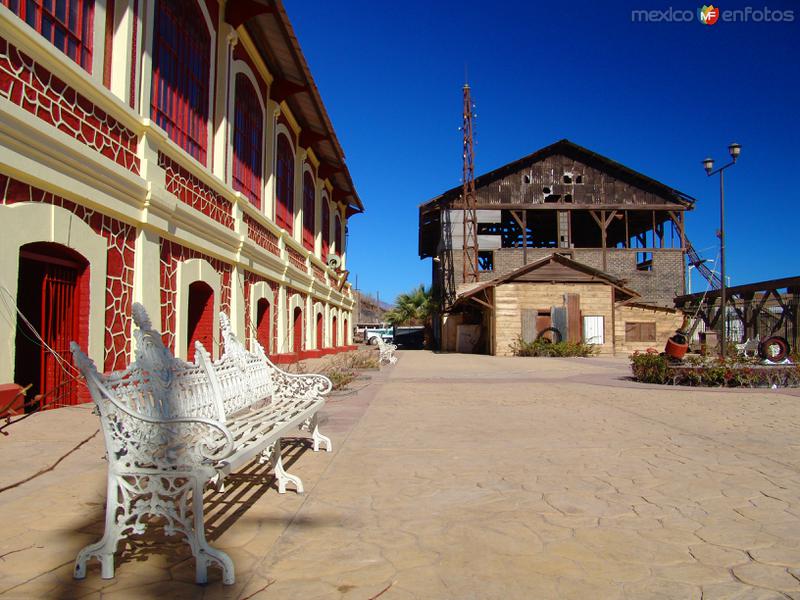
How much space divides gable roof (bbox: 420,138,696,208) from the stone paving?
1152 inches

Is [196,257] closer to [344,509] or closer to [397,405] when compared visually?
[397,405]

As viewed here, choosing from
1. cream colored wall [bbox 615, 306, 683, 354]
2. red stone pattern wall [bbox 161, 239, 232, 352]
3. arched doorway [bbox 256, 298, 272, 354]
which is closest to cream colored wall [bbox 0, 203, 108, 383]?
red stone pattern wall [bbox 161, 239, 232, 352]

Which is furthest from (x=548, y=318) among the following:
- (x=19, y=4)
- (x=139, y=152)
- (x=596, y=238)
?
(x=19, y=4)

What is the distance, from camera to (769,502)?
12.2ft

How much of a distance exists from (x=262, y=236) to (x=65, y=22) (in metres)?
6.57

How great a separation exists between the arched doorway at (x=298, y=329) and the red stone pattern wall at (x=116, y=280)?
8.97 m

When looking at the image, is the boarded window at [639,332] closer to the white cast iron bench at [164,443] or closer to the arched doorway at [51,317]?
the arched doorway at [51,317]

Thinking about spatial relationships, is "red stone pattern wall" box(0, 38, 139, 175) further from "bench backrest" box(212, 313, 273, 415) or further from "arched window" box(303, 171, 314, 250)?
"arched window" box(303, 171, 314, 250)

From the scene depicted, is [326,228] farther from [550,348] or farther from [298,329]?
[550,348]

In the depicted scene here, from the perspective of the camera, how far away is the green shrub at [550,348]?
25188 mm

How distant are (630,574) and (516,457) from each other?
243 centimetres

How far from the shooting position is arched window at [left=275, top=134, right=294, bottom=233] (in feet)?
46.1

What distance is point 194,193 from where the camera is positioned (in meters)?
8.31

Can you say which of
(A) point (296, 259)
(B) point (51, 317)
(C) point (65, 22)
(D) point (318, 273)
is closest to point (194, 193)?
(C) point (65, 22)
